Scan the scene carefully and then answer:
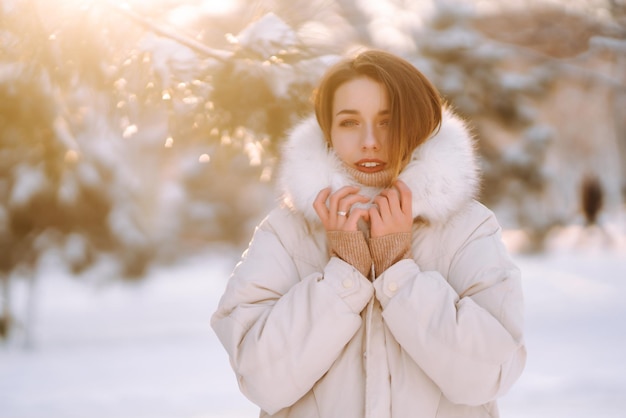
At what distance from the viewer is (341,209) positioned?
1783 millimetres

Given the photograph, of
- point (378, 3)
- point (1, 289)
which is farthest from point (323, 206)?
point (1, 289)

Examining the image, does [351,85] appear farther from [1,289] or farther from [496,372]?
[1,289]

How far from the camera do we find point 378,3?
20.2ft

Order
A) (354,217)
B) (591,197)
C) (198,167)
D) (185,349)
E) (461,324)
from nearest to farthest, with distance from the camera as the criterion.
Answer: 1. (461,324)
2. (354,217)
3. (185,349)
4. (198,167)
5. (591,197)

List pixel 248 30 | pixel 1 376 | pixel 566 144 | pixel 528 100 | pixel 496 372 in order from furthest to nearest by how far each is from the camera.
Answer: pixel 566 144 < pixel 528 100 < pixel 1 376 < pixel 248 30 < pixel 496 372

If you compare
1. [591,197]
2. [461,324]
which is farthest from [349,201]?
[591,197]

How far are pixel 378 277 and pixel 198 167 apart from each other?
1021 cm

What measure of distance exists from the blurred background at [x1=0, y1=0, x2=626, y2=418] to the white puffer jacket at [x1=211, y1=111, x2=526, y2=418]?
750 mm

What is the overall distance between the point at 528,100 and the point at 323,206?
7590 mm

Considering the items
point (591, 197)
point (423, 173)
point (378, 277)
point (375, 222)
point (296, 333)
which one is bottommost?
point (591, 197)

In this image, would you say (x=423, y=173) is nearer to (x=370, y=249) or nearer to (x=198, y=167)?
(x=370, y=249)

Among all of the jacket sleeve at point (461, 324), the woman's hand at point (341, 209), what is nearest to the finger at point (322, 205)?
the woman's hand at point (341, 209)

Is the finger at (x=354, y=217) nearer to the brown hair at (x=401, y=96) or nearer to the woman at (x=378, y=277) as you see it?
the woman at (x=378, y=277)

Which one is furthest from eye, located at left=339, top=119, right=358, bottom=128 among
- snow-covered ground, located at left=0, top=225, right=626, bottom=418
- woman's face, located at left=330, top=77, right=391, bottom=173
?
snow-covered ground, located at left=0, top=225, right=626, bottom=418
